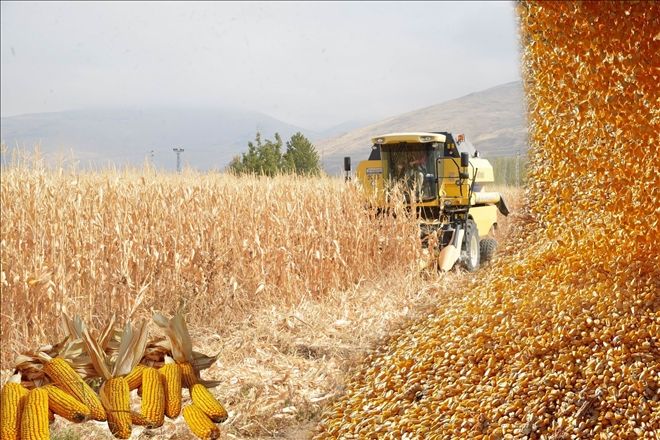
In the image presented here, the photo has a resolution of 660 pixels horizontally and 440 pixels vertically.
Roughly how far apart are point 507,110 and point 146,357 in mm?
54428

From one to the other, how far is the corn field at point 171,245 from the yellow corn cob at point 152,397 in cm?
232

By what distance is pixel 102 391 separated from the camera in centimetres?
227

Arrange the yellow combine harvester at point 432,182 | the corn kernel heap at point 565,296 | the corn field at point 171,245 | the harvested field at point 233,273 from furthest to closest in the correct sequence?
1. the yellow combine harvester at point 432,182
2. the corn field at point 171,245
3. the harvested field at point 233,273
4. the corn kernel heap at point 565,296

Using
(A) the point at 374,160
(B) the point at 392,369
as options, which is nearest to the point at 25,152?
(A) the point at 374,160

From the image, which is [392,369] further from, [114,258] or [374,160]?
[374,160]

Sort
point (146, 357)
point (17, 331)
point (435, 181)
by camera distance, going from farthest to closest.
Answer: point (435, 181)
point (17, 331)
point (146, 357)

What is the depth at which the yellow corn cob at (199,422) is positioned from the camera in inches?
92.1

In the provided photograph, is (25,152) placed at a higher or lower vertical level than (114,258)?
higher

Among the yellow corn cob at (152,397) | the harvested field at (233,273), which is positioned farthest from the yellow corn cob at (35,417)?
the harvested field at (233,273)

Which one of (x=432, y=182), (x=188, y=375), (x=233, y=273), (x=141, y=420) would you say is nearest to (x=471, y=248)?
(x=432, y=182)

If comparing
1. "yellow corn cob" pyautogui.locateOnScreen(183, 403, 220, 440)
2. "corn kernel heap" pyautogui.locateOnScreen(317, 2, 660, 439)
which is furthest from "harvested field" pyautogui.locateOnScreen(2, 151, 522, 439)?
"yellow corn cob" pyautogui.locateOnScreen(183, 403, 220, 440)

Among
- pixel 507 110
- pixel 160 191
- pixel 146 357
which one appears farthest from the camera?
pixel 507 110

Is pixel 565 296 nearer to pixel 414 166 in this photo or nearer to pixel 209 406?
pixel 209 406

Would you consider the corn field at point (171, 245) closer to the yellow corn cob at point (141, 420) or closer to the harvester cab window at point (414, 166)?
the harvester cab window at point (414, 166)
